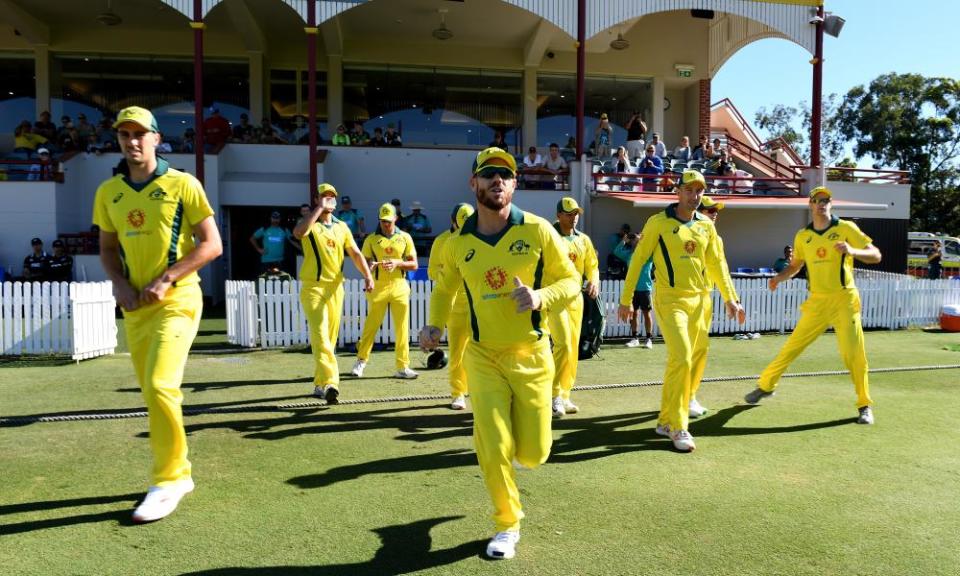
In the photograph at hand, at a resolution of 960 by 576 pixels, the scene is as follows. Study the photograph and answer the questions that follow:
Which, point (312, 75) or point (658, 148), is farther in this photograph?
point (658, 148)

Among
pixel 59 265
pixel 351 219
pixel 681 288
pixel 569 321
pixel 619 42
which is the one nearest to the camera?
pixel 681 288

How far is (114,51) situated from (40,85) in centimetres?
244

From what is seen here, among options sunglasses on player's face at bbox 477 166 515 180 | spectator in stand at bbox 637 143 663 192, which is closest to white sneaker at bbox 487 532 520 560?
sunglasses on player's face at bbox 477 166 515 180

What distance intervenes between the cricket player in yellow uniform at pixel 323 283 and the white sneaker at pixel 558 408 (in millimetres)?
2222

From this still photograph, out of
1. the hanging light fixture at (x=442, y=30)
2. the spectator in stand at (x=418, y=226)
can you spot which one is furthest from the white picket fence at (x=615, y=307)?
the hanging light fixture at (x=442, y=30)

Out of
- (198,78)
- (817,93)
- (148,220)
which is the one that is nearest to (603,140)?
(817,93)

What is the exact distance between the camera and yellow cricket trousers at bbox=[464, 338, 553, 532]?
373cm

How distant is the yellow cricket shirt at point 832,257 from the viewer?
697cm

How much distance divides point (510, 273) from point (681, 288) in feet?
8.86

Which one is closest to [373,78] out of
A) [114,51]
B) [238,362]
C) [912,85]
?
[114,51]

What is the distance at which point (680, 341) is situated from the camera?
19.2 ft

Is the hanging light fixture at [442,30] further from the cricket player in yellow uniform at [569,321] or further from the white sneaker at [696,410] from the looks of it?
the white sneaker at [696,410]

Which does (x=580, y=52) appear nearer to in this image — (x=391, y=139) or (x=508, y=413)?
(x=391, y=139)

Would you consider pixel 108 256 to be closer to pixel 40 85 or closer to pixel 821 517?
pixel 821 517
